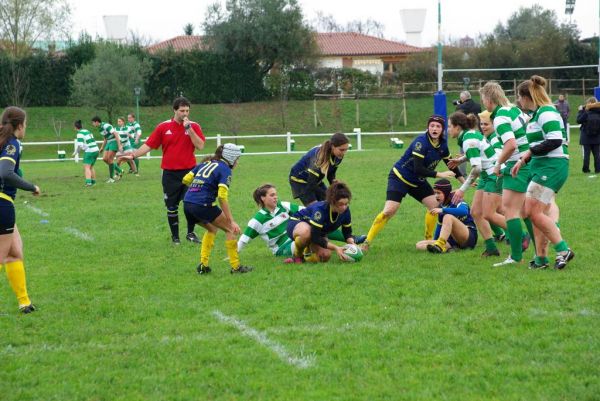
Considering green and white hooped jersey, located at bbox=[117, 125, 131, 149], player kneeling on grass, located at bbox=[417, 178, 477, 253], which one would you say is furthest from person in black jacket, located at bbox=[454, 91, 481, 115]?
green and white hooped jersey, located at bbox=[117, 125, 131, 149]

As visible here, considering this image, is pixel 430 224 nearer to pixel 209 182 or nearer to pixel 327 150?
pixel 327 150

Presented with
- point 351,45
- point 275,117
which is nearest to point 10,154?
point 275,117

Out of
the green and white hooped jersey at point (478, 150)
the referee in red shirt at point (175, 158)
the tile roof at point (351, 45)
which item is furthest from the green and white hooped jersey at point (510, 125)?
the tile roof at point (351, 45)

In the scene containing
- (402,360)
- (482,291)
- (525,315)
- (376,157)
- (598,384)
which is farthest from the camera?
(376,157)

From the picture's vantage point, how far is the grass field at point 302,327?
557 centimetres

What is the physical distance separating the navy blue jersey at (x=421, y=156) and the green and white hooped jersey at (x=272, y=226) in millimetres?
1506

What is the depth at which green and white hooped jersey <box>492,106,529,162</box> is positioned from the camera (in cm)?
905

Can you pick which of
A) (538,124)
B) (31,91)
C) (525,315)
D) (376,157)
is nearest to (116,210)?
(538,124)

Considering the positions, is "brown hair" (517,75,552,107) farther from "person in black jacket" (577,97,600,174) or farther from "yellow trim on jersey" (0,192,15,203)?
"person in black jacket" (577,97,600,174)

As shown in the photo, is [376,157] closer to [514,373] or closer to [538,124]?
[538,124]

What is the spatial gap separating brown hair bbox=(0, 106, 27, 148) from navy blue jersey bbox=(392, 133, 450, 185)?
4918 mm

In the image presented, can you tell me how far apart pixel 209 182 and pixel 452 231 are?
130 inches

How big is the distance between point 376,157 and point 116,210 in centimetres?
1518

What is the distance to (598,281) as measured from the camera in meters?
8.32
